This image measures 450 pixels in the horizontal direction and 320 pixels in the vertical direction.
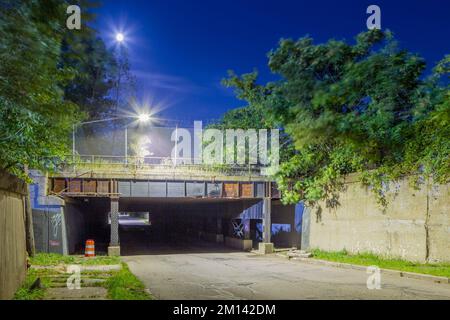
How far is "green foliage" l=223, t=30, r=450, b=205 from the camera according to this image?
19750 mm

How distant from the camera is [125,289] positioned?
1159cm

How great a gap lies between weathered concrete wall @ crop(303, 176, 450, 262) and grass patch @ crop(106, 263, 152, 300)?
1186cm

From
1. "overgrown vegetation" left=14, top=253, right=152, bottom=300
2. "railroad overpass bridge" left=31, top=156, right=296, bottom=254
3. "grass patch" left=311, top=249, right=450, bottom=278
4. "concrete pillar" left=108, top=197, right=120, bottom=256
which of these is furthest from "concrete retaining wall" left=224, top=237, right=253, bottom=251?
"overgrown vegetation" left=14, top=253, right=152, bottom=300

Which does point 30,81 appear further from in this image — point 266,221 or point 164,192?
point 266,221

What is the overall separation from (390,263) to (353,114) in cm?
838

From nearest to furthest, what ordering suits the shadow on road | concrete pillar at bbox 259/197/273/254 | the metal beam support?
concrete pillar at bbox 259/197/273/254 → the metal beam support → the shadow on road

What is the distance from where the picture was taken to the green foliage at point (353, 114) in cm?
1975

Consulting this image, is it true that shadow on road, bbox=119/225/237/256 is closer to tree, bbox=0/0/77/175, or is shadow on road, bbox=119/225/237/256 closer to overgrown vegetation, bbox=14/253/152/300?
overgrown vegetation, bbox=14/253/152/300

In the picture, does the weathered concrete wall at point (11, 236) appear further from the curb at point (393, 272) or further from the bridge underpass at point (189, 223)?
the bridge underpass at point (189, 223)

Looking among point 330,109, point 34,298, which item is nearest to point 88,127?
point 330,109

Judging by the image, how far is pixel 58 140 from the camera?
1537 centimetres

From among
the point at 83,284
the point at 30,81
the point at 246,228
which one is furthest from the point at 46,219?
the point at 30,81

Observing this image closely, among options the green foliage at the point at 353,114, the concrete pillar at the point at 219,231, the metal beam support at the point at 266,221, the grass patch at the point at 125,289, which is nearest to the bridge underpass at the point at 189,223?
the concrete pillar at the point at 219,231

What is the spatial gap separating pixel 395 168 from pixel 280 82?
13.4 meters
